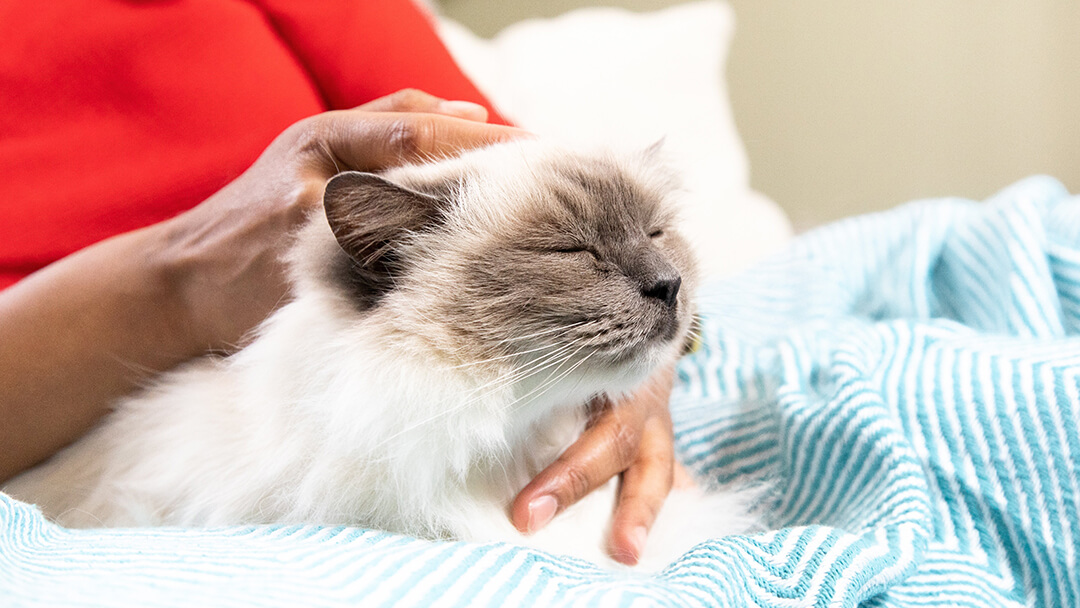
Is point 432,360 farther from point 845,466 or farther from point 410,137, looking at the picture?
point 845,466

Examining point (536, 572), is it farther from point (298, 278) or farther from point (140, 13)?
point (140, 13)

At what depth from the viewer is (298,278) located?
0.80 m

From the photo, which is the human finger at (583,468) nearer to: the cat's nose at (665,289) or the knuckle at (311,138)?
the cat's nose at (665,289)

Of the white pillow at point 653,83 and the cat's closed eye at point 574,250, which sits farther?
the white pillow at point 653,83

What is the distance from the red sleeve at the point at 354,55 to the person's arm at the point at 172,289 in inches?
14.5

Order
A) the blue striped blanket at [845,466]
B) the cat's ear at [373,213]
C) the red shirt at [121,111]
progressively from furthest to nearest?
the red shirt at [121,111], the cat's ear at [373,213], the blue striped blanket at [845,466]

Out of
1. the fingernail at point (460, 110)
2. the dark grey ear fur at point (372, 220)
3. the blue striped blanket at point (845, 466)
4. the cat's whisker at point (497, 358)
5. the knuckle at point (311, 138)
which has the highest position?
the knuckle at point (311, 138)

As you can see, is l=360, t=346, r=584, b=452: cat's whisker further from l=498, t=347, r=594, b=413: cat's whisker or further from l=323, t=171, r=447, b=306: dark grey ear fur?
l=323, t=171, r=447, b=306: dark grey ear fur

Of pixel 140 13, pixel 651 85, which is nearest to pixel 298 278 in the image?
pixel 140 13

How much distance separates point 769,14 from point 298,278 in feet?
5.14

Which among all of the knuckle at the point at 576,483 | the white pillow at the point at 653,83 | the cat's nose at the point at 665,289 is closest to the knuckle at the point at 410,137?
the cat's nose at the point at 665,289

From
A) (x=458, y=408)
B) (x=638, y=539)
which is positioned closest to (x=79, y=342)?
(x=458, y=408)

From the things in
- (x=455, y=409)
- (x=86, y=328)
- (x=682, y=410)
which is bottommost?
(x=682, y=410)

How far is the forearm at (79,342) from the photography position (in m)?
0.90
